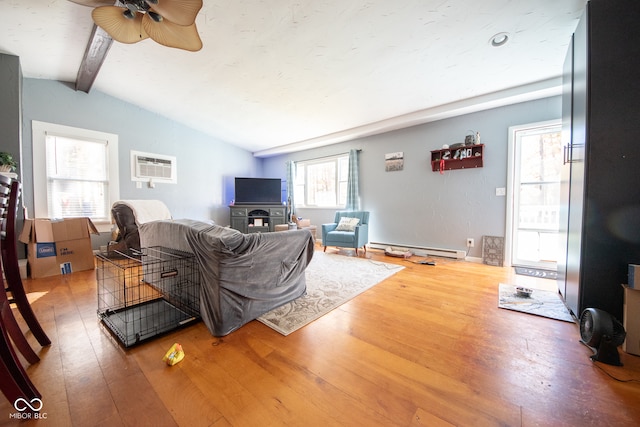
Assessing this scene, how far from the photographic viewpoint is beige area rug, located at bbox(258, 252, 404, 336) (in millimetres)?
1795

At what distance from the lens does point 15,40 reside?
2.64 meters

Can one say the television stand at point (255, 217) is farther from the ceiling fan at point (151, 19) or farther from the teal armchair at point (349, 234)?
the ceiling fan at point (151, 19)

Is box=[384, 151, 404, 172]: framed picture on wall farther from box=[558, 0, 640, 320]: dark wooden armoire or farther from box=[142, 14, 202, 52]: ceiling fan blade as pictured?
box=[142, 14, 202, 52]: ceiling fan blade

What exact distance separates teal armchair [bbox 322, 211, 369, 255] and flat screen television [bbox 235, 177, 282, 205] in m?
1.90

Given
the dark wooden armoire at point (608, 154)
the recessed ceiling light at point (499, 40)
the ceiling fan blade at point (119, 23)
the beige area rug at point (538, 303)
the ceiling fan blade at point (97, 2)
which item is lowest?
the beige area rug at point (538, 303)

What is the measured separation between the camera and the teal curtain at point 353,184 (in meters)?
4.78

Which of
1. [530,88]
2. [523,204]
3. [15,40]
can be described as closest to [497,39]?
[530,88]

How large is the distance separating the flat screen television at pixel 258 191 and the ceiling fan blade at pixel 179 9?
401cm

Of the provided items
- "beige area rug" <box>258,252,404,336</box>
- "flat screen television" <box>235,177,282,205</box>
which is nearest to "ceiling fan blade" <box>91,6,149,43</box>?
"beige area rug" <box>258,252,404,336</box>

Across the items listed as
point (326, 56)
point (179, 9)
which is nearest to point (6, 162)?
point (179, 9)

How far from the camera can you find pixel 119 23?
1785 mm

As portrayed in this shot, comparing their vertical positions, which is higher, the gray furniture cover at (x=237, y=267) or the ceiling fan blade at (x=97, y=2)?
the ceiling fan blade at (x=97, y=2)

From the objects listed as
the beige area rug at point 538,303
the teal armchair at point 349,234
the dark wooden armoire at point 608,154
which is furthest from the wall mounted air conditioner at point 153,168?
the dark wooden armoire at point 608,154

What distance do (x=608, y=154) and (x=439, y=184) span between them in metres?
2.33
